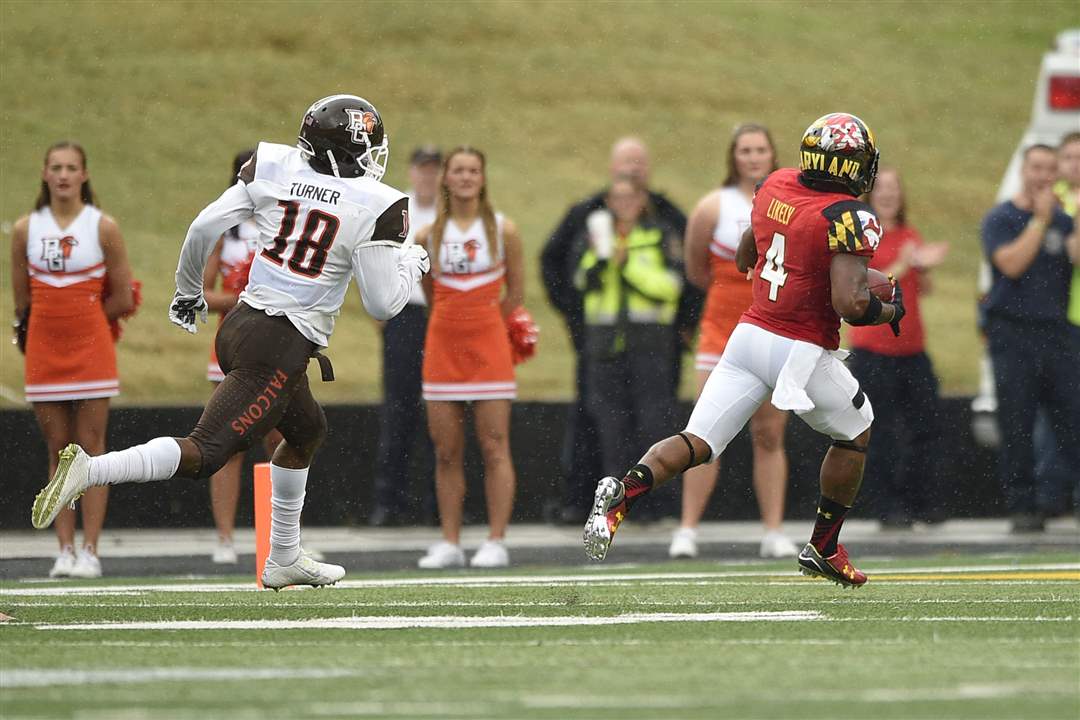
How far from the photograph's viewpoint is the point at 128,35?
37.1 m

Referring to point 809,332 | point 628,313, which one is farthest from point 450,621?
point 628,313

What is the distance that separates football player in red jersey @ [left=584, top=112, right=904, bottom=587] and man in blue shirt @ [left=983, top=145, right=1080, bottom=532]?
4492mm

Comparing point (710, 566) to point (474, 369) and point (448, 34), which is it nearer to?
point (474, 369)

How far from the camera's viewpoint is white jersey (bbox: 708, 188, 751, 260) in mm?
11516

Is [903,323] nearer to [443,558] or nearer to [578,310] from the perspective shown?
[578,310]

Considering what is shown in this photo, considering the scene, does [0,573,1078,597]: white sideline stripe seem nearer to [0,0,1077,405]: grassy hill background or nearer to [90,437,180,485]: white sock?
[90,437,180,485]: white sock

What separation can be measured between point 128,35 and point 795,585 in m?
29.8

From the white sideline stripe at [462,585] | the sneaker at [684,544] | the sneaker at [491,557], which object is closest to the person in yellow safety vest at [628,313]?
the sneaker at [684,544]

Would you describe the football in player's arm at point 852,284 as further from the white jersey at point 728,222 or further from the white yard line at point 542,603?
the white jersey at point 728,222

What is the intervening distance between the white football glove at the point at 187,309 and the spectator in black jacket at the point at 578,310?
4.77 m

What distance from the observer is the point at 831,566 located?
28.7 feet

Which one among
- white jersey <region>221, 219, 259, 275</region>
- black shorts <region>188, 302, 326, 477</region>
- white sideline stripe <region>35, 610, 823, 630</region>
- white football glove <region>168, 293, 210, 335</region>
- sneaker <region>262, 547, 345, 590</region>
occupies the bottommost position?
sneaker <region>262, 547, 345, 590</region>

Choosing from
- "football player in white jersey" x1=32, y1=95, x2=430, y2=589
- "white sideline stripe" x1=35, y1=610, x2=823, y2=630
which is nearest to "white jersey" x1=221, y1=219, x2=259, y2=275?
"football player in white jersey" x1=32, y1=95, x2=430, y2=589

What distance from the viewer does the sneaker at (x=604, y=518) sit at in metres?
8.23
